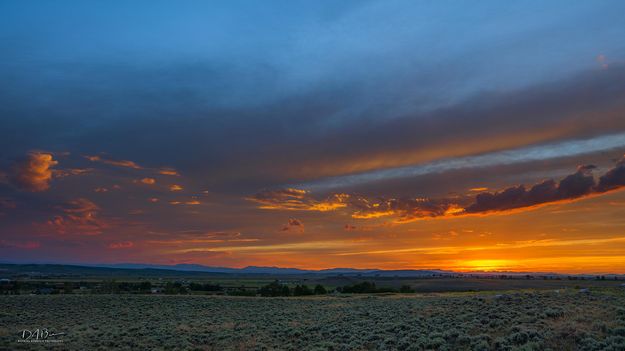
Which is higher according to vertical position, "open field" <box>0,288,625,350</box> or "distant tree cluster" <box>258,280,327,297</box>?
"open field" <box>0,288,625,350</box>

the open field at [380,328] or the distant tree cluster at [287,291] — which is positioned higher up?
the open field at [380,328]

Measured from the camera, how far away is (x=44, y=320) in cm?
4047

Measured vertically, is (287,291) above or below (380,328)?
below

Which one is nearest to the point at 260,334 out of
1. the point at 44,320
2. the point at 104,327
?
the point at 104,327

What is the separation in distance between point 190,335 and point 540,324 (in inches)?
916

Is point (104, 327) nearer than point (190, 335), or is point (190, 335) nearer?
point (190, 335)

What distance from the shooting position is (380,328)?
26984mm

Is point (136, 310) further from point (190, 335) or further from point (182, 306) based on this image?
point (190, 335)

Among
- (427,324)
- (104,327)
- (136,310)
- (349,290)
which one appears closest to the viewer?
(427,324)

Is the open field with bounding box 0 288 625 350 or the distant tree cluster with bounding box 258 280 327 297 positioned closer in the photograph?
the open field with bounding box 0 288 625 350

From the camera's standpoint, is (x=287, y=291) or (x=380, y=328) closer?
(x=380, y=328)

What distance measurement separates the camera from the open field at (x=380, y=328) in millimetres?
19156

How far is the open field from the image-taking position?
1916cm

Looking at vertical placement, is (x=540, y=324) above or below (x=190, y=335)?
above
